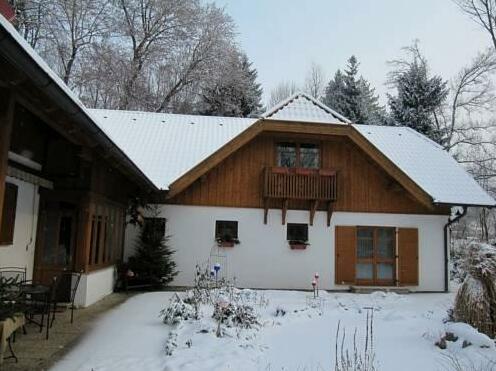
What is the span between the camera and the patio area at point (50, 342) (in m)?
5.56

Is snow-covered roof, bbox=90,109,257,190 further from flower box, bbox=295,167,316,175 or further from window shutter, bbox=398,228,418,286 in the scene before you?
window shutter, bbox=398,228,418,286

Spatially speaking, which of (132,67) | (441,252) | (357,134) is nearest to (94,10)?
(132,67)

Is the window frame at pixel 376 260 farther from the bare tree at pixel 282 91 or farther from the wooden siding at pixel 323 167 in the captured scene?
the bare tree at pixel 282 91

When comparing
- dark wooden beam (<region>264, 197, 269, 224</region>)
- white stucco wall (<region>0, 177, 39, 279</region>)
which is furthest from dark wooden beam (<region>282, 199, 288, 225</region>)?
white stucco wall (<region>0, 177, 39, 279</region>)

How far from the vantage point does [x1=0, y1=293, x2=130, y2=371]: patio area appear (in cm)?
556

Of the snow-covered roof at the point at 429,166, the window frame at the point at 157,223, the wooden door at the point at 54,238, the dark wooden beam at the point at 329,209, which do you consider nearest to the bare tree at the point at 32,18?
the window frame at the point at 157,223

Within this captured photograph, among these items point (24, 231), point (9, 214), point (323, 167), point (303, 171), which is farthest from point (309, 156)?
point (9, 214)

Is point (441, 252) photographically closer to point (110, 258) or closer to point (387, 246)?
point (387, 246)

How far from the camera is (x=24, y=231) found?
9062 mm

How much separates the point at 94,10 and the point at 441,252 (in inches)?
735

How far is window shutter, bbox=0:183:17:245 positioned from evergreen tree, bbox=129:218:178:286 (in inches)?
203

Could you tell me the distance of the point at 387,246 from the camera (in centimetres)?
1534

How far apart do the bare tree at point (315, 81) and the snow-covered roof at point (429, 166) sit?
57.4 feet

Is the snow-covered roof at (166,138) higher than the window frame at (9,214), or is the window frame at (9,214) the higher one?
the snow-covered roof at (166,138)
